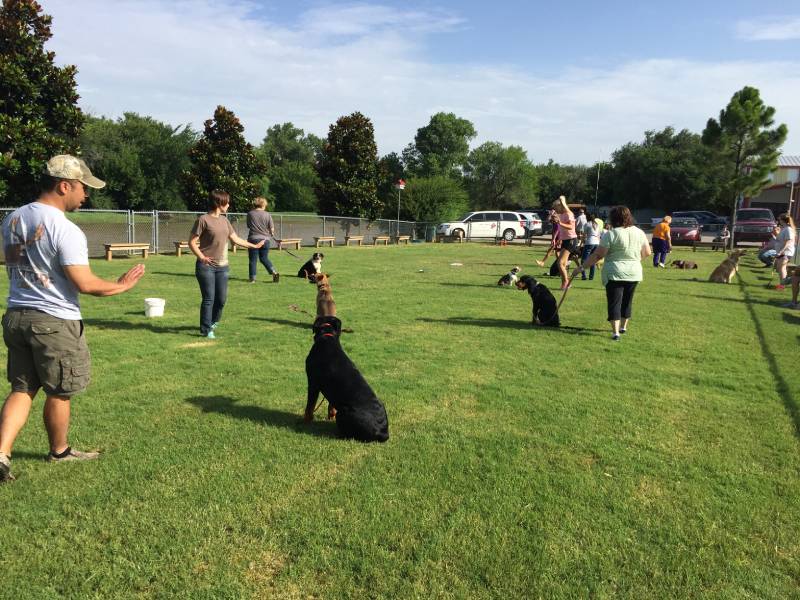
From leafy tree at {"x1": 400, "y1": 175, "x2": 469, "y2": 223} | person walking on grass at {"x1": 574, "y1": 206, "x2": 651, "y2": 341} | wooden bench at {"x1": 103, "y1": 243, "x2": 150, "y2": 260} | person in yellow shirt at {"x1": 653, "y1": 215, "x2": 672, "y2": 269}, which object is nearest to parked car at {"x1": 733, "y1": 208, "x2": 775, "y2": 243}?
person in yellow shirt at {"x1": 653, "y1": 215, "x2": 672, "y2": 269}

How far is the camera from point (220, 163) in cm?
2627

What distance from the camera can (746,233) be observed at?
26.2 metres

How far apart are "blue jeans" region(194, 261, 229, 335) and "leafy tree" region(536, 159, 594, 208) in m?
61.7

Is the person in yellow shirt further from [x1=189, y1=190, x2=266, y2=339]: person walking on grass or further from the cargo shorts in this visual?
the cargo shorts

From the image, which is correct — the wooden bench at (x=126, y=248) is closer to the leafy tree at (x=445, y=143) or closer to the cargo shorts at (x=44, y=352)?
the cargo shorts at (x=44, y=352)

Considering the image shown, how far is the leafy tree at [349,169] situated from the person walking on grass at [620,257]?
24177 millimetres

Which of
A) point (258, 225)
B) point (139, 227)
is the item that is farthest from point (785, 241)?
point (139, 227)

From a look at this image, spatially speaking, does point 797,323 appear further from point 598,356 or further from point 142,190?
point 142,190

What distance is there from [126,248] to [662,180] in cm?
5159

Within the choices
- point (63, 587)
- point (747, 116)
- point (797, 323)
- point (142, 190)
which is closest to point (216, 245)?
point (63, 587)

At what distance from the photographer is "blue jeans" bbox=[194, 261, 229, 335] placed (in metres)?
6.44

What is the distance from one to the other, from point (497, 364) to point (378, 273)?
8364 millimetres

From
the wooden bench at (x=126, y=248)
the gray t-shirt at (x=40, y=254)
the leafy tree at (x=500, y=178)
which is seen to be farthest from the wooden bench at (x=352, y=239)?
the leafy tree at (x=500, y=178)

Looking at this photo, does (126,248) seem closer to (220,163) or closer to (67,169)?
(220,163)
